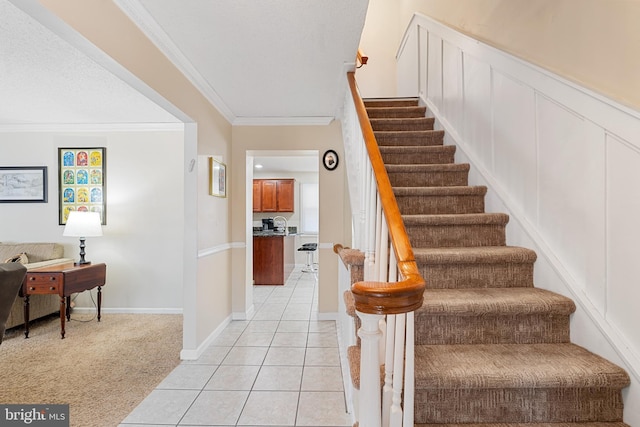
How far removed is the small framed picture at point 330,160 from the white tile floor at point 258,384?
1.84m

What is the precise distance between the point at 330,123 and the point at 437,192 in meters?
2.04

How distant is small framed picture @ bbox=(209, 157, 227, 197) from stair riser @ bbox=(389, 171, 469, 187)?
1.75 metres

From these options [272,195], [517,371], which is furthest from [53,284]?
[272,195]

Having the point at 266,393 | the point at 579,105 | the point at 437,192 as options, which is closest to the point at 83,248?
the point at 266,393

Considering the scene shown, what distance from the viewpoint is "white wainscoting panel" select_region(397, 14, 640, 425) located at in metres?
1.25

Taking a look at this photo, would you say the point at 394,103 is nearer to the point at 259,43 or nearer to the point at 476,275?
the point at 259,43

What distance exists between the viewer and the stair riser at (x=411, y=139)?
2.92 m

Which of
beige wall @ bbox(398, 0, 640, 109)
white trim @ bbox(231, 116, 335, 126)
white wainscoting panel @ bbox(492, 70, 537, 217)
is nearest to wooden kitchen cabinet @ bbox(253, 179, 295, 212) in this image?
white trim @ bbox(231, 116, 335, 126)

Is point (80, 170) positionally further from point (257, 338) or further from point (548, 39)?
point (548, 39)

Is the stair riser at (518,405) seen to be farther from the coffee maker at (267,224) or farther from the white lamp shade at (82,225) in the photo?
the coffee maker at (267,224)

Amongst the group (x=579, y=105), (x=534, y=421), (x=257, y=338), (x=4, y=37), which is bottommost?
(x=257, y=338)

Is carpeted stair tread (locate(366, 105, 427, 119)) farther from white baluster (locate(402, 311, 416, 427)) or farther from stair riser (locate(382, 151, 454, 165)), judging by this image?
white baluster (locate(402, 311, 416, 427))

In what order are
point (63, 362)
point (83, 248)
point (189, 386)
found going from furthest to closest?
point (83, 248) → point (63, 362) → point (189, 386)

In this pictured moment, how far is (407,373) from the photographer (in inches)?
38.5
